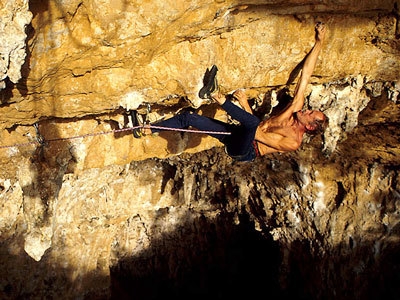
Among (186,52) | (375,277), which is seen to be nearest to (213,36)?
(186,52)

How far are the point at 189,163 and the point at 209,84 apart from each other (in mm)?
2436

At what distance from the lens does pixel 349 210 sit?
170 inches

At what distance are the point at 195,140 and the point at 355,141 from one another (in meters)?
1.75

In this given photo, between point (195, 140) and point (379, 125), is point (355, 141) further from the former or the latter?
point (195, 140)

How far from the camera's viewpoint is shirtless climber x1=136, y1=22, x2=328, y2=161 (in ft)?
8.66

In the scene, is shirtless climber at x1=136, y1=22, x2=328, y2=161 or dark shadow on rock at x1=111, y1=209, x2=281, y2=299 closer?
shirtless climber at x1=136, y1=22, x2=328, y2=161

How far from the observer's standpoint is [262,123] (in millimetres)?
2889

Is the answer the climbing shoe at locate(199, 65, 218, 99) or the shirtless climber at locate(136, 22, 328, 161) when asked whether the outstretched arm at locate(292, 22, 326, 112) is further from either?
the climbing shoe at locate(199, 65, 218, 99)

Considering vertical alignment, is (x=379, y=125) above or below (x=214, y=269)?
above

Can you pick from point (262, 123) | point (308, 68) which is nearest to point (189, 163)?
point (262, 123)

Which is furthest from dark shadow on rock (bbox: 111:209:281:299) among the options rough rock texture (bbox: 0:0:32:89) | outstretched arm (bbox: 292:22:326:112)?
rough rock texture (bbox: 0:0:32:89)

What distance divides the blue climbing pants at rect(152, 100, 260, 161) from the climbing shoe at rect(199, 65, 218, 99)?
0.50ft

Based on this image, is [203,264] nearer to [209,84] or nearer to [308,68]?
[209,84]

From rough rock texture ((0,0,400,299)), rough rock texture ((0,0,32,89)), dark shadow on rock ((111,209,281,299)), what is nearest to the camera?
rough rock texture ((0,0,32,89))
